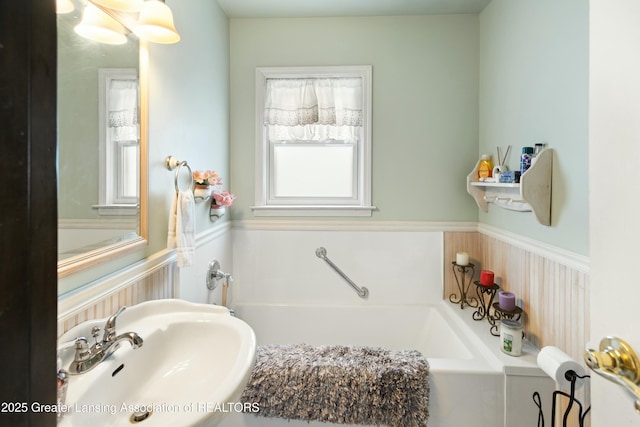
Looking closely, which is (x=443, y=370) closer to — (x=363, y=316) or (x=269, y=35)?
(x=363, y=316)

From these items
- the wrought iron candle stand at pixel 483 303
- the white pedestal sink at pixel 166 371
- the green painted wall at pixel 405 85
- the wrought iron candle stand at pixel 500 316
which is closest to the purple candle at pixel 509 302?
the wrought iron candle stand at pixel 500 316

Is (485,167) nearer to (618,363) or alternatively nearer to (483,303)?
(483,303)

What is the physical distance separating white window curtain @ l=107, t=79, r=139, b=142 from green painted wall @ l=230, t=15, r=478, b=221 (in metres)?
1.17

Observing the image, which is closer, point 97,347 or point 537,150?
point 97,347

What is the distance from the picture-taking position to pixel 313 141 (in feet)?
7.67

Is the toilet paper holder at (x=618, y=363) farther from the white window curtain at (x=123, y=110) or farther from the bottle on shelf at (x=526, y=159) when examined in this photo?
the white window curtain at (x=123, y=110)

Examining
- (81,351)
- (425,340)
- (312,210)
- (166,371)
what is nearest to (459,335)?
(425,340)

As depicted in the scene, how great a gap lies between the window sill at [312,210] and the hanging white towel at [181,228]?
918 mm

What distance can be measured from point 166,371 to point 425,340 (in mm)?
1671

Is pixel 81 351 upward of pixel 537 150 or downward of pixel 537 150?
downward

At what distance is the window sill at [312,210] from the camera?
89.0 inches

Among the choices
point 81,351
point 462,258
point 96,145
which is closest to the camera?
point 81,351

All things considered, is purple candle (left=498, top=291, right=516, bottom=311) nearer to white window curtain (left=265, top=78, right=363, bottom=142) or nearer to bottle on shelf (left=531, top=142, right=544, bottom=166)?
bottle on shelf (left=531, top=142, right=544, bottom=166)

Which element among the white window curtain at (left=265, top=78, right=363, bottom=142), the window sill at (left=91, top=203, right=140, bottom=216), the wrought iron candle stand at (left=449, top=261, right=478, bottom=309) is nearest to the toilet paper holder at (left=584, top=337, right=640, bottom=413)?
the window sill at (left=91, top=203, right=140, bottom=216)
